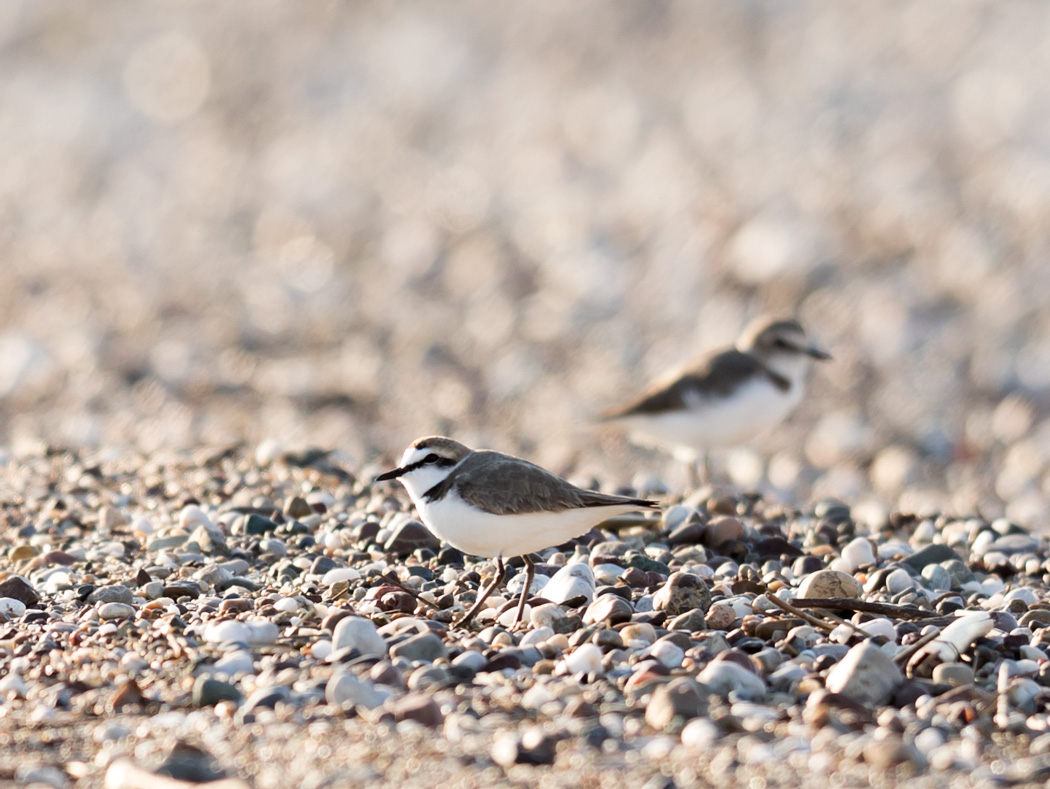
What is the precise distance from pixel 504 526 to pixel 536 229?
10.3 m

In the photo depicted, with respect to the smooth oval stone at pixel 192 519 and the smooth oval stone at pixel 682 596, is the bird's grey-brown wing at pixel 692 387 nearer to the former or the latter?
the smooth oval stone at pixel 192 519

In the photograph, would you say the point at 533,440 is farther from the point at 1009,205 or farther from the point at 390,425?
the point at 1009,205

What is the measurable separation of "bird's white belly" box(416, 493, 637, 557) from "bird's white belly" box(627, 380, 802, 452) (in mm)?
3709

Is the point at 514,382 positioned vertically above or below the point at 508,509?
above

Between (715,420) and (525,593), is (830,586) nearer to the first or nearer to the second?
(525,593)

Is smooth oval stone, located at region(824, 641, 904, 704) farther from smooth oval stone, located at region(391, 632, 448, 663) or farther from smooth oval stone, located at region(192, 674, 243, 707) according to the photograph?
smooth oval stone, located at region(192, 674, 243, 707)

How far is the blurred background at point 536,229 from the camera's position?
38.0 feet

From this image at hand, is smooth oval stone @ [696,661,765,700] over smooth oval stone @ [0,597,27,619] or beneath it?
beneath

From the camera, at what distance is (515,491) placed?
214 inches

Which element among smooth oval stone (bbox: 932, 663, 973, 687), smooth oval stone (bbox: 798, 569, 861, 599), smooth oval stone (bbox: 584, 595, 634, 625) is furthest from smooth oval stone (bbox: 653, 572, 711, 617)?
smooth oval stone (bbox: 932, 663, 973, 687)

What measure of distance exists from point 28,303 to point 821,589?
11.5 m

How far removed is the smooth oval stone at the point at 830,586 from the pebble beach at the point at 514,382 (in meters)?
0.02

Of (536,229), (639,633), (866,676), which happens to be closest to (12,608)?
(639,633)

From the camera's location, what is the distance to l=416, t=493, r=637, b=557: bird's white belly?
536 cm
